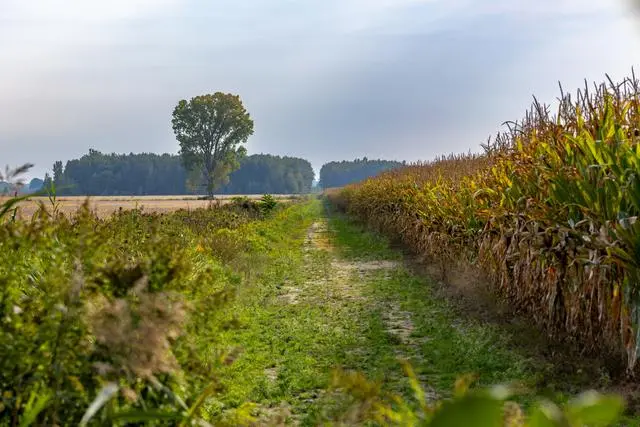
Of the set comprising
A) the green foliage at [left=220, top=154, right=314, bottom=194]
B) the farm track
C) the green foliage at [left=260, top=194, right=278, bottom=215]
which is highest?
the green foliage at [left=220, top=154, right=314, bottom=194]

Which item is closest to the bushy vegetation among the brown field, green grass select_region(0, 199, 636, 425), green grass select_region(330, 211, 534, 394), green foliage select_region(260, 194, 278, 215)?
green grass select_region(0, 199, 636, 425)

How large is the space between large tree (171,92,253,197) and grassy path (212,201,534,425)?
2866 inches

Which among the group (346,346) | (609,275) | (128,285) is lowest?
(346,346)

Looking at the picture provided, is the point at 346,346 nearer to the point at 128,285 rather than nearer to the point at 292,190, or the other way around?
the point at 128,285

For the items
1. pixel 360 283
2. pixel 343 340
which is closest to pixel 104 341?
pixel 343 340

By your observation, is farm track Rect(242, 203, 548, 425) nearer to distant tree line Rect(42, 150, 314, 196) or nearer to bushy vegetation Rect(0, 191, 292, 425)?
bushy vegetation Rect(0, 191, 292, 425)

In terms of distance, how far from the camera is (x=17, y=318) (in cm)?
→ 176

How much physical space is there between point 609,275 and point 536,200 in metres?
1.49

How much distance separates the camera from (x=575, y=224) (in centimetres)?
511

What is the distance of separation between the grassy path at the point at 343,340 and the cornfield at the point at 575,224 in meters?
0.75

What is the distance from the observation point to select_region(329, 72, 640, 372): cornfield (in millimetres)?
4602

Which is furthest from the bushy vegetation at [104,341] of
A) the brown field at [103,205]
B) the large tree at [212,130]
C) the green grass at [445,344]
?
the large tree at [212,130]

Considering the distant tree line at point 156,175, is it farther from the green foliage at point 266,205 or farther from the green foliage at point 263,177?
the green foliage at point 266,205

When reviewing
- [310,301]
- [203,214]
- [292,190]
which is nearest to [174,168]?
[292,190]
